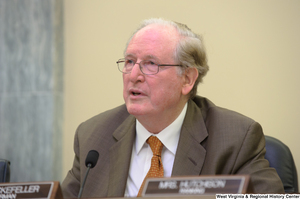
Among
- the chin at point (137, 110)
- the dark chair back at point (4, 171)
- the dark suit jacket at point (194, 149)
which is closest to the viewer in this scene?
the dark suit jacket at point (194, 149)

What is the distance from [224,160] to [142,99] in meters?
0.54

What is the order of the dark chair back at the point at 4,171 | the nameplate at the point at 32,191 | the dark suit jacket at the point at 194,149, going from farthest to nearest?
1. the dark chair back at the point at 4,171
2. the dark suit jacket at the point at 194,149
3. the nameplate at the point at 32,191

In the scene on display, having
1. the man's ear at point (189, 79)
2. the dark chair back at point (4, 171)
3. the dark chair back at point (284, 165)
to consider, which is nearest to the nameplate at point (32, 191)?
the dark chair back at point (4, 171)

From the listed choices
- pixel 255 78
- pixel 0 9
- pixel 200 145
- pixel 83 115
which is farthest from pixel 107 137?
pixel 0 9

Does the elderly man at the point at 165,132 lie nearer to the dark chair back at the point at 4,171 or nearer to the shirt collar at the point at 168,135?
the shirt collar at the point at 168,135

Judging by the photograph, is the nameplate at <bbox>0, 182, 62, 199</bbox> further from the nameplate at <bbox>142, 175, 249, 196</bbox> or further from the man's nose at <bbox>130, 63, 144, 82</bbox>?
the man's nose at <bbox>130, 63, 144, 82</bbox>

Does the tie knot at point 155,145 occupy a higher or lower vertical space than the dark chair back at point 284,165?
higher

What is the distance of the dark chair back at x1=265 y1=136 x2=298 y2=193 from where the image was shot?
1.95 meters

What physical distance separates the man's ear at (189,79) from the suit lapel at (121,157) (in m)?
0.39

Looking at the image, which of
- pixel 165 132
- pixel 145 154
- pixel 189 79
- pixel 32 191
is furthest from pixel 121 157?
pixel 32 191

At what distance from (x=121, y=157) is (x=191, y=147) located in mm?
403

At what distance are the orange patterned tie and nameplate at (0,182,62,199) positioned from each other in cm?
69

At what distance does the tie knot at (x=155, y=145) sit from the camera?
182 cm

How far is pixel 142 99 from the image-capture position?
1805 mm
